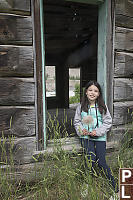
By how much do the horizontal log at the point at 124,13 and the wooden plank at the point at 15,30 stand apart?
110cm

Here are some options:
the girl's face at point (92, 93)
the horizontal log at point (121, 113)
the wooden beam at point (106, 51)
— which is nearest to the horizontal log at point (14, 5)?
the wooden beam at point (106, 51)

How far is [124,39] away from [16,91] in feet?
4.99

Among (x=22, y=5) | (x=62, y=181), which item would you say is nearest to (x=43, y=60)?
(x=22, y=5)

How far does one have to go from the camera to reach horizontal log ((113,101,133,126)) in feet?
7.02

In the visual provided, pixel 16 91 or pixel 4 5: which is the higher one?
pixel 4 5

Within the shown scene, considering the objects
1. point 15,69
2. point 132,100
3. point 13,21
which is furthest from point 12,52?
point 132,100

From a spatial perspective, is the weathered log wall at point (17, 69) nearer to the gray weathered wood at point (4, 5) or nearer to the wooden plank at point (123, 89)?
the gray weathered wood at point (4, 5)

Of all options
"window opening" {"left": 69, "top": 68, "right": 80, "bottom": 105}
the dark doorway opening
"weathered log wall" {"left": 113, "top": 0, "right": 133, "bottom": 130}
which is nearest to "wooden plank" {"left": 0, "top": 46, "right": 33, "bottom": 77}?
"weathered log wall" {"left": 113, "top": 0, "right": 133, "bottom": 130}

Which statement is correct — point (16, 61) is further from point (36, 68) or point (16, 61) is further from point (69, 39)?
point (69, 39)

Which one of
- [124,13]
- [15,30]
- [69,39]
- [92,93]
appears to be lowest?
[92,93]

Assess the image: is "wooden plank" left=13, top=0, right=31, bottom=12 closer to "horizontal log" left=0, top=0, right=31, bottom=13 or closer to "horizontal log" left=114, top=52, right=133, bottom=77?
"horizontal log" left=0, top=0, right=31, bottom=13

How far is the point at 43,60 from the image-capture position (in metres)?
1.72

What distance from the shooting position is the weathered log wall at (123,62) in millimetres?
2016

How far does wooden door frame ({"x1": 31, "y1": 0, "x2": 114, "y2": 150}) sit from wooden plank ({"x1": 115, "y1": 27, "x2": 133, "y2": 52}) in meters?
0.10
